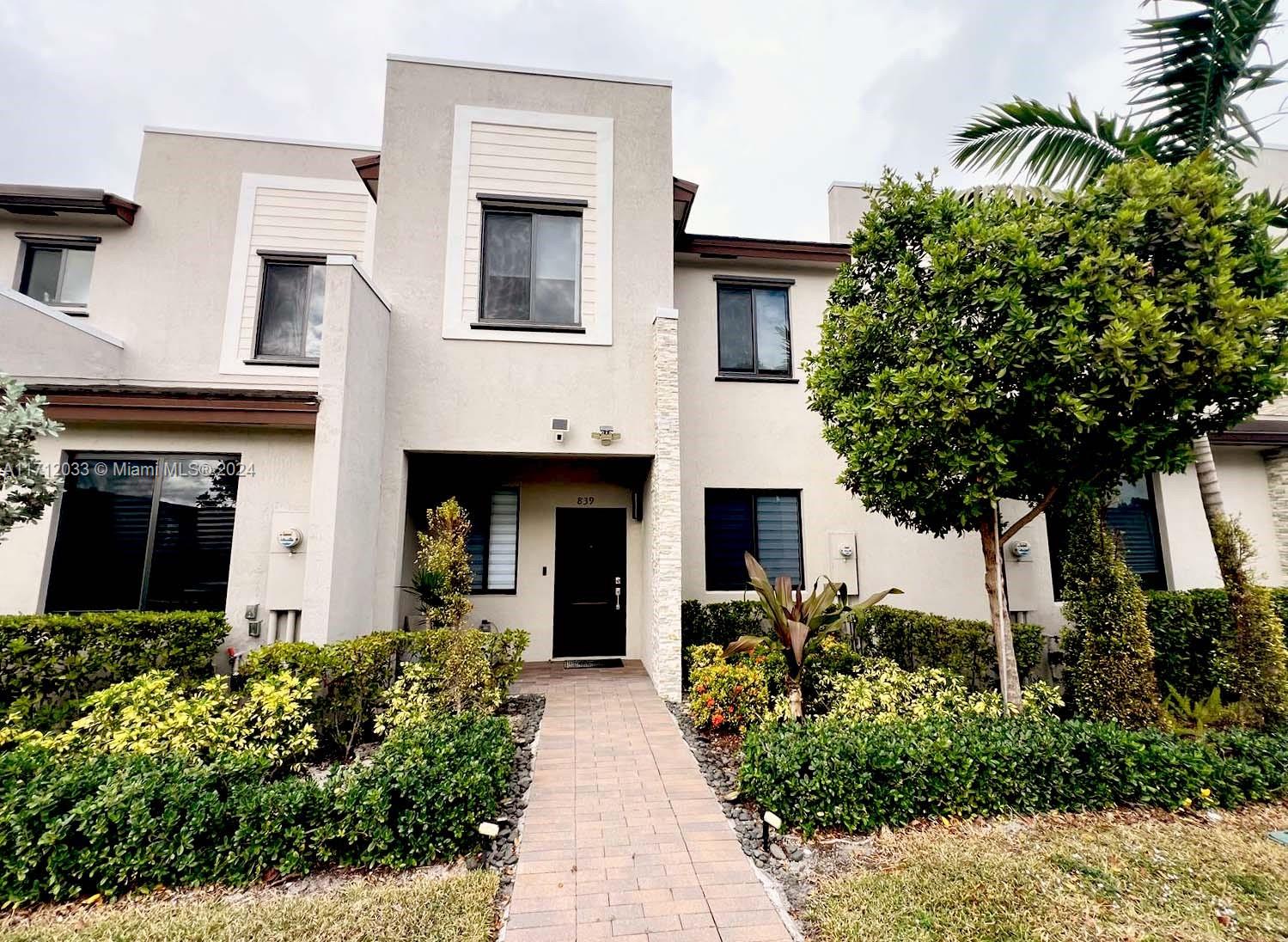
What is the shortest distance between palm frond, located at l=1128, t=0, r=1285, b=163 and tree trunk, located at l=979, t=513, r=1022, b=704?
4.65 meters

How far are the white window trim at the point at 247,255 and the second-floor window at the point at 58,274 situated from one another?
2521mm

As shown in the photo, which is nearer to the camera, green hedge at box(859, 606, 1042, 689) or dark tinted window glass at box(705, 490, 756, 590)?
green hedge at box(859, 606, 1042, 689)

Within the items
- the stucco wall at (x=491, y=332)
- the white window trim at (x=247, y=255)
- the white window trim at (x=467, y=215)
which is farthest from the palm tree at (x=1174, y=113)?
the white window trim at (x=247, y=255)

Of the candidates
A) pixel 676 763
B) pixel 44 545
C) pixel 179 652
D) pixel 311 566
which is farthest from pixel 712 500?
pixel 44 545

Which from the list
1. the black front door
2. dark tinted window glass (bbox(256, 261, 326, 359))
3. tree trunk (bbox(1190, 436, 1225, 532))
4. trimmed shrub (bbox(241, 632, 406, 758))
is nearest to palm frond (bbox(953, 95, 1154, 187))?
tree trunk (bbox(1190, 436, 1225, 532))

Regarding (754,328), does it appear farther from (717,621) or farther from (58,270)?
(58,270)

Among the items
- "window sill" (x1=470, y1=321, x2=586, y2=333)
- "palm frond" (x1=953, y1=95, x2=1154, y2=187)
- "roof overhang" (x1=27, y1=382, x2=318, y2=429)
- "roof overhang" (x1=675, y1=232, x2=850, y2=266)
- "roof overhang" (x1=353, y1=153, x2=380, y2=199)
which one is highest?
"roof overhang" (x1=353, y1=153, x2=380, y2=199)

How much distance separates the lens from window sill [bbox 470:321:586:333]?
804 cm

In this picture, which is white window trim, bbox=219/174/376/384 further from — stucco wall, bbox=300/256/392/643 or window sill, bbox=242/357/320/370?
stucco wall, bbox=300/256/392/643

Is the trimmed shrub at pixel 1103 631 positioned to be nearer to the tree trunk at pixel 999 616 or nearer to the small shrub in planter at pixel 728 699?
the tree trunk at pixel 999 616

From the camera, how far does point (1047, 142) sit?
22.2 feet

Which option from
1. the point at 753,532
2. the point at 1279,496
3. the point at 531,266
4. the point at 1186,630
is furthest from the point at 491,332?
the point at 1279,496

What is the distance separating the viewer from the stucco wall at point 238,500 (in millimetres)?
6938

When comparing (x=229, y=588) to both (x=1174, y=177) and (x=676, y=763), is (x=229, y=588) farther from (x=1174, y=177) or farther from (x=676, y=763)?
(x=1174, y=177)
